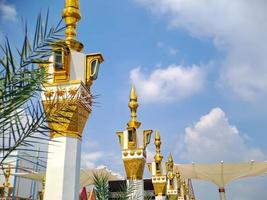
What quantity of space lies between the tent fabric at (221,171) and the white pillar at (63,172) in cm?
2371

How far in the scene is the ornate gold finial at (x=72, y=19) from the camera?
5.50 metres

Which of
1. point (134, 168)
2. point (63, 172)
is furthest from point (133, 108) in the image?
point (63, 172)

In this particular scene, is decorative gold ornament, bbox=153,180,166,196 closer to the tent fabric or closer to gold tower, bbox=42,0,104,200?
gold tower, bbox=42,0,104,200

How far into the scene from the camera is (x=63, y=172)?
4.92 m

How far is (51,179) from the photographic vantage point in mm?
4930

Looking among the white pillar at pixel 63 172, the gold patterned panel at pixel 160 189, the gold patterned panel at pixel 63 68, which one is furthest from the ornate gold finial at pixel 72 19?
the gold patterned panel at pixel 160 189

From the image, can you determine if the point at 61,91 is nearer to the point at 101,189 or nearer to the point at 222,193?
the point at 101,189

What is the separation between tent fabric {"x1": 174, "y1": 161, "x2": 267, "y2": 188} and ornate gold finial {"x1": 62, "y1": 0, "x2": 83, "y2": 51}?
23.7 metres

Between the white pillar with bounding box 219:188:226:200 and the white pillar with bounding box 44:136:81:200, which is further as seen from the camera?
the white pillar with bounding box 219:188:226:200

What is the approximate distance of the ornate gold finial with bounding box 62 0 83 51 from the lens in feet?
18.1

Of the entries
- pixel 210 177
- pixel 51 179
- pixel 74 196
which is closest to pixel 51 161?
pixel 51 179

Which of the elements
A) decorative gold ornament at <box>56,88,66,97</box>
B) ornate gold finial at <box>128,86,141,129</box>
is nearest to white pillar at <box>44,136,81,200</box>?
decorative gold ornament at <box>56,88,66,97</box>

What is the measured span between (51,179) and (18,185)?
100 ft

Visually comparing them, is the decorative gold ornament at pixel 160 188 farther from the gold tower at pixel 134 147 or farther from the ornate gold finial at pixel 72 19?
the ornate gold finial at pixel 72 19
